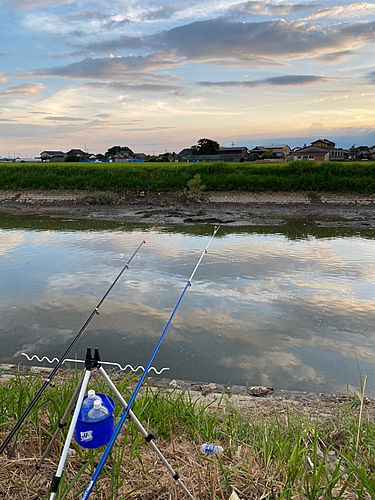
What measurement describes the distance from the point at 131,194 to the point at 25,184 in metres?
10.3

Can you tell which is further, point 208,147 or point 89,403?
point 208,147

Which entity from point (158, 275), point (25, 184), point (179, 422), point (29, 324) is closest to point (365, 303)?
point (158, 275)

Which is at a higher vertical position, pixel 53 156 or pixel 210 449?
pixel 53 156

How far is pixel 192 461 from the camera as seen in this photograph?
3385 millimetres

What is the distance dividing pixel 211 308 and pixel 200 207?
20940 millimetres

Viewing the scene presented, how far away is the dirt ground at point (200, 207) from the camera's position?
2580cm

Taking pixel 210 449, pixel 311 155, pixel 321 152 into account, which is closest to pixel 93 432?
pixel 210 449

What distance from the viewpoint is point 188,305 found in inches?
391

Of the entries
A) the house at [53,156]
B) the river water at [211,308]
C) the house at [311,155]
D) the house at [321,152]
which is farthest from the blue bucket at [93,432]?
the house at [53,156]

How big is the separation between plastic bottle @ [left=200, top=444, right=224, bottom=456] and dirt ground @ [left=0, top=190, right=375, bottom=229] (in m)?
20.9

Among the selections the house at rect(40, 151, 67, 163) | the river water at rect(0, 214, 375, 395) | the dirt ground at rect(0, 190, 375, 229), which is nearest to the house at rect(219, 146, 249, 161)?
the house at rect(40, 151, 67, 163)

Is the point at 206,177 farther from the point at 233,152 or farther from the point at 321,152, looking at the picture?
the point at 233,152

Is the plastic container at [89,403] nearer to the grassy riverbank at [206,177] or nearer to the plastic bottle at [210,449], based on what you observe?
the plastic bottle at [210,449]

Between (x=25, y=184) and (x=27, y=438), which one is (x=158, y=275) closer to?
(x=27, y=438)
